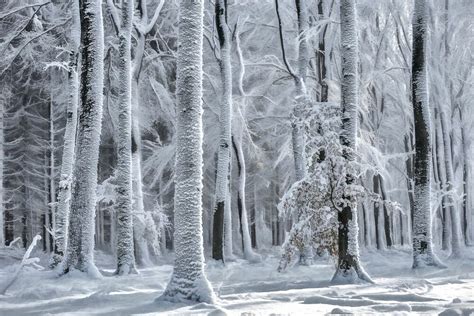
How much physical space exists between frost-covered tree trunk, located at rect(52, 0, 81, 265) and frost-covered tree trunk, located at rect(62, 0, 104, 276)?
3323mm

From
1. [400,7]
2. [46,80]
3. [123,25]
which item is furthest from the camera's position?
[46,80]

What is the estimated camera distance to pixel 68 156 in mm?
16438

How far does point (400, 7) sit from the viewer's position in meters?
21.5

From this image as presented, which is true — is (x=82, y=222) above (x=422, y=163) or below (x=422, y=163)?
below

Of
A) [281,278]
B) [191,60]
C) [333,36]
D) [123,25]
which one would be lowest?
[281,278]

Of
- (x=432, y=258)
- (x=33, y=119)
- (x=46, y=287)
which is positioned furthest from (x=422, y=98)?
(x=33, y=119)

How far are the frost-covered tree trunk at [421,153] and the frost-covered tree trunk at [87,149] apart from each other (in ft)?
26.2

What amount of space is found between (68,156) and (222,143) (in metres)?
4.75

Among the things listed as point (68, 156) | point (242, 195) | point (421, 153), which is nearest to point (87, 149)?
point (68, 156)

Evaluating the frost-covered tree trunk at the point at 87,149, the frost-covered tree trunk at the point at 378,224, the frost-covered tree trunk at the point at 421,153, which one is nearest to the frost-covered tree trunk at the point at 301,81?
the frost-covered tree trunk at the point at 421,153

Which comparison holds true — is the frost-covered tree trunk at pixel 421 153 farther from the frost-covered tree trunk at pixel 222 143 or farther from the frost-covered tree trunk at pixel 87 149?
the frost-covered tree trunk at pixel 87 149

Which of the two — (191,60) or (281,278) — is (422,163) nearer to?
(281,278)

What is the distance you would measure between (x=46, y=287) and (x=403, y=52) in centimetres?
1719

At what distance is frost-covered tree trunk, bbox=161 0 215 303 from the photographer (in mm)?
7961
